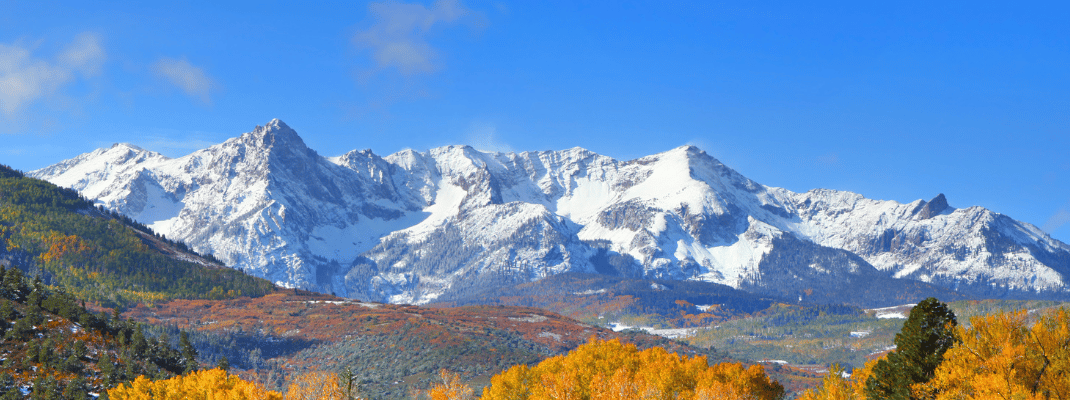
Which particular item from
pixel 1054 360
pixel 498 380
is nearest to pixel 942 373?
pixel 1054 360

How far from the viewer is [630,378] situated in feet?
373

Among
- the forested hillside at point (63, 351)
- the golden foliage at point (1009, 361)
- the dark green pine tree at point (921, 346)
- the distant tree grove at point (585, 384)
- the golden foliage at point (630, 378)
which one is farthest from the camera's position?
the forested hillside at point (63, 351)

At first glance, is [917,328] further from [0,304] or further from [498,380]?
[0,304]

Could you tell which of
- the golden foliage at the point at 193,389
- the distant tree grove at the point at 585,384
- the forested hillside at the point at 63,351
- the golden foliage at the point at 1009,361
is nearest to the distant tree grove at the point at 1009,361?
the golden foliage at the point at 1009,361

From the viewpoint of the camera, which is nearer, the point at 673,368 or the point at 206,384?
the point at 206,384

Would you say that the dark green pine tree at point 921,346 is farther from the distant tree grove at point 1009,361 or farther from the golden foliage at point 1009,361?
the golden foliage at point 1009,361

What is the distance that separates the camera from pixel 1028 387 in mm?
63250

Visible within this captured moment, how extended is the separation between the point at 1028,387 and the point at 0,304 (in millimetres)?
138508

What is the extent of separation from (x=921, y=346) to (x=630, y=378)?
1762 inches

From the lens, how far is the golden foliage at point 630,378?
96438 mm

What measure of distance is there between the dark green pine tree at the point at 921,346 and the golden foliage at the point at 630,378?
811 inches

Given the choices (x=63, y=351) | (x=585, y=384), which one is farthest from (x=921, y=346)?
(x=63, y=351)

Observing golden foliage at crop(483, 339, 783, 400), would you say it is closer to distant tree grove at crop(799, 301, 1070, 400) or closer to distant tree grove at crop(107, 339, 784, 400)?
distant tree grove at crop(107, 339, 784, 400)

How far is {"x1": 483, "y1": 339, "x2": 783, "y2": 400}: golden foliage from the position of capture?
316 feet
